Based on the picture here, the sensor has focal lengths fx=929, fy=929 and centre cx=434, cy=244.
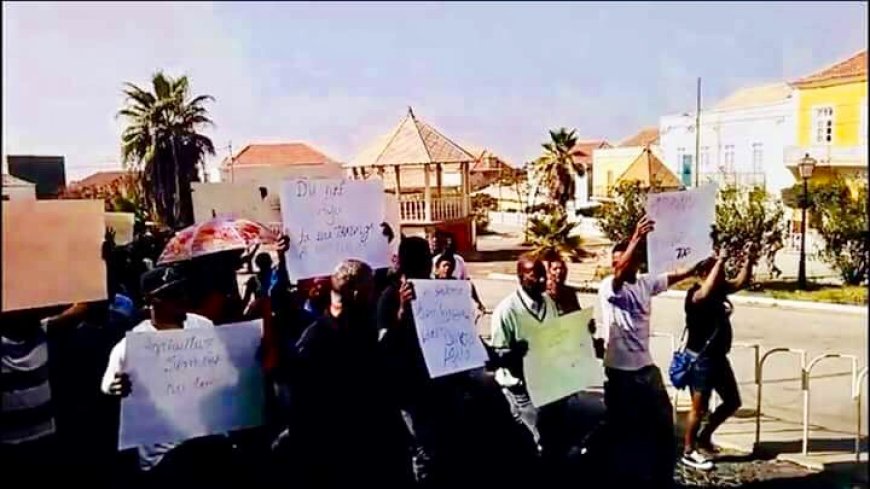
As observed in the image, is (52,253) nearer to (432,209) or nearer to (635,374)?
(635,374)

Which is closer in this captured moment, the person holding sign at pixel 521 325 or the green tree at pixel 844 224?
the person holding sign at pixel 521 325

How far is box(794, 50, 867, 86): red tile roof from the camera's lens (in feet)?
7.27

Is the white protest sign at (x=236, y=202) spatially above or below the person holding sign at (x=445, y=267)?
above

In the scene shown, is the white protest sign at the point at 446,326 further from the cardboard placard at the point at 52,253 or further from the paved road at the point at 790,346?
the cardboard placard at the point at 52,253

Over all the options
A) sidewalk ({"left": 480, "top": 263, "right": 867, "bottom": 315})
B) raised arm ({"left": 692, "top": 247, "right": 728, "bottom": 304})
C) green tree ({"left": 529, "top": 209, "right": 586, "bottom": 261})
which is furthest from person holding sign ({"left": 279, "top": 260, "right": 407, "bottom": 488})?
green tree ({"left": 529, "top": 209, "right": 586, "bottom": 261})

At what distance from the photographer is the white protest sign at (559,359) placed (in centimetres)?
374

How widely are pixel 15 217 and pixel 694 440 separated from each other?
11.5 ft

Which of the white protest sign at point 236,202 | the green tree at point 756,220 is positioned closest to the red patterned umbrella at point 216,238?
the white protest sign at point 236,202

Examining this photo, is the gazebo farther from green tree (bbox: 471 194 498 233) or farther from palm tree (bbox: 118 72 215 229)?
palm tree (bbox: 118 72 215 229)

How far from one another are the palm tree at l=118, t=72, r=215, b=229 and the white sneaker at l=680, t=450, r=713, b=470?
2761 millimetres

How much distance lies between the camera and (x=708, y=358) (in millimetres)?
4582

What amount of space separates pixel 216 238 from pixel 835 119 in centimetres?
241

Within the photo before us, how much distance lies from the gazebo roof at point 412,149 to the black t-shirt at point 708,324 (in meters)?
1.66

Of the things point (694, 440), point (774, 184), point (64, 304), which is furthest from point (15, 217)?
Result: point (774, 184)
